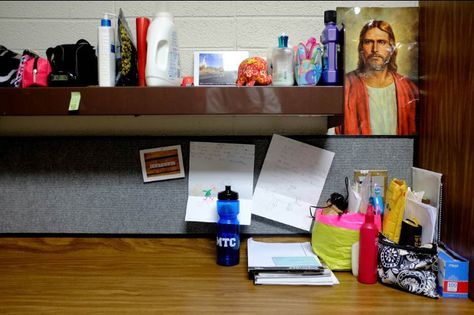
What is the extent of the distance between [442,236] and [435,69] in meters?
0.47

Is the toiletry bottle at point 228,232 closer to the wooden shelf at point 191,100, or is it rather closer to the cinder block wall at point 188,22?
the wooden shelf at point 191,100

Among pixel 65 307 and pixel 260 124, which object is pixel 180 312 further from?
pixel 260 124

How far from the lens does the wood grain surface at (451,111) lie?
89 cm

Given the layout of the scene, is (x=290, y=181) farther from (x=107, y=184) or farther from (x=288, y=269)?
(x=107, y=184)

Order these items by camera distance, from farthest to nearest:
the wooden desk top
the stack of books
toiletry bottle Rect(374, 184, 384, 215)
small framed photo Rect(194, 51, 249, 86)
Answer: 1. small framed photo Rect(194, 51, 249, 86)
2. toiletry bottle Rect(374, 184, 384, 215)
3. the stack of books
4. the wooden desk top

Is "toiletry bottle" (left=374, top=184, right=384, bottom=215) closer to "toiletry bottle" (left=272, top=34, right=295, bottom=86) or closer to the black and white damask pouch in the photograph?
the black and white damask pouch

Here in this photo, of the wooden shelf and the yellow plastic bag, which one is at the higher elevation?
the wooden shelf

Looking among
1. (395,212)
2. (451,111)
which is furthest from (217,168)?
(451,111)

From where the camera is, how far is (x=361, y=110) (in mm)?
1258

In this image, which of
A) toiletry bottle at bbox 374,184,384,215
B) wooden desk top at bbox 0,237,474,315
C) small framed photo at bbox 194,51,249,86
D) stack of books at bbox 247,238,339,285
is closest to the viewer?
wooden desk top at bbox 0,237,474,315

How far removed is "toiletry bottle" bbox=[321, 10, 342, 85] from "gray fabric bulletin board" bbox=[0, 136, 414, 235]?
0.28 metres

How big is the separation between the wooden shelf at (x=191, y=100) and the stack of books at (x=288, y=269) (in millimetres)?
399

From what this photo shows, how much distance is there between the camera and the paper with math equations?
1.25 metres

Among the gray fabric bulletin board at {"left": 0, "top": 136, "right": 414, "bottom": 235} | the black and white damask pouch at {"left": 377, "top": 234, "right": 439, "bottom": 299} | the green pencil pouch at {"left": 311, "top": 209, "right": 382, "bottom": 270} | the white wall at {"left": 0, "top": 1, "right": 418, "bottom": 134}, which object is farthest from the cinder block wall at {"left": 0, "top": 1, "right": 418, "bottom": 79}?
the black and white damask pouch at {"left": 377, "top": 234, "right": 439, "bottom": 299}
